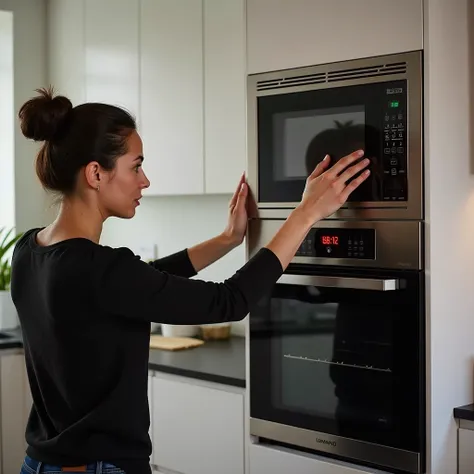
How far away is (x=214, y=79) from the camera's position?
3.15 meters

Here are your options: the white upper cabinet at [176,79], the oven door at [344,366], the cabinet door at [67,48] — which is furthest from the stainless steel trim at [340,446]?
the cabinet door at [67,48]

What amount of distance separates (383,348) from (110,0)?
2119 mm

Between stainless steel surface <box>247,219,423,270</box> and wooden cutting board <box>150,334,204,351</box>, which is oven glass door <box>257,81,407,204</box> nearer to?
stainless steel surface <box>247,219,423,270</box>

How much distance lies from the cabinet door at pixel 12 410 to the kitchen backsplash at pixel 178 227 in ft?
2.60

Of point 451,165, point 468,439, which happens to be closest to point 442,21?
point 451,165

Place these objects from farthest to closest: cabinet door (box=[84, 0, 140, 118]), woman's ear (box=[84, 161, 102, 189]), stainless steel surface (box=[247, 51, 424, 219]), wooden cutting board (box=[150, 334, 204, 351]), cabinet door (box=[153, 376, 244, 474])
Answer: cabinet door (box=[84, 0, 140, 118]), wooden cutting board (box=[150, 334, 204, 351]), cabinet door (box=[153, 376, 244, 474]), stainless steel surface (box=[247, 51, 424, 219]), woman's ear (box=[84, 161, 102, 189])

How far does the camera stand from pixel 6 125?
425cm

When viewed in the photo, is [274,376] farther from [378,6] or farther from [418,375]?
[378,6]

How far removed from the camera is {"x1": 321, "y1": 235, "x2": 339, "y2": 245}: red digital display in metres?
2.24

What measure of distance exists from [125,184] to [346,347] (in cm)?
70

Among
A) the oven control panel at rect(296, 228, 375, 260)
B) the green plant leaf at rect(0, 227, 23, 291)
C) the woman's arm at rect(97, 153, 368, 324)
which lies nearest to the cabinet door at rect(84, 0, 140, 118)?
the green plant leaf at rect(0, 227, 23, 291)

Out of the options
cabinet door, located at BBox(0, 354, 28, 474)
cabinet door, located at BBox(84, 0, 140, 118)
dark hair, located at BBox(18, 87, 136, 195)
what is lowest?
cabinet door, located at BBox(0, 354, 28, 474)

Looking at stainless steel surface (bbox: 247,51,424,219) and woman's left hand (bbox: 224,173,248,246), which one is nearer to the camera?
stainless steel surface (bbox: 247,51,424,219)

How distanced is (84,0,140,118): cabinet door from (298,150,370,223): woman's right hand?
1.57 metres
